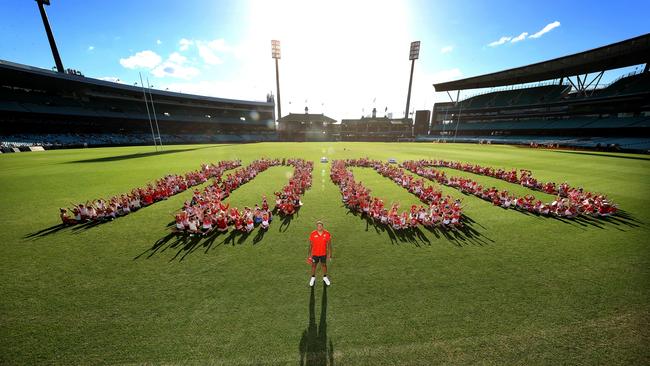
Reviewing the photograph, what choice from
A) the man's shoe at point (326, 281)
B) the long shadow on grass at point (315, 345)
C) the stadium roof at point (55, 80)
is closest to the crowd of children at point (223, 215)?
the man's shoe at point (326, 281)

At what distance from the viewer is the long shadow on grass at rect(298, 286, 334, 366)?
3.62 m

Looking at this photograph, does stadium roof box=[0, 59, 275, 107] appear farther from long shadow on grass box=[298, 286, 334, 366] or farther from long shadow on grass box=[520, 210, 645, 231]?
long shadow on grass box=[520, 210, 645, 231]

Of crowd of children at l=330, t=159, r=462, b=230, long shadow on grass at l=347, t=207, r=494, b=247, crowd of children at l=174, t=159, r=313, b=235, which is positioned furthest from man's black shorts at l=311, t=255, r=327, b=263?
crowd of children at l=330, t=159, r=462, b=230

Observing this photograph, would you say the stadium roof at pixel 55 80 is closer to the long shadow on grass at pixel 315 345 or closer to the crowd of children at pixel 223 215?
the crowd of children at pixel 223 215

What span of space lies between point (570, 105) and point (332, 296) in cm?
8062

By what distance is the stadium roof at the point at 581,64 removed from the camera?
3906cm

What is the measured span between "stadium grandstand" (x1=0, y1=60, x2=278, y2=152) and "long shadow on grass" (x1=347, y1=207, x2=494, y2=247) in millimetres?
58397

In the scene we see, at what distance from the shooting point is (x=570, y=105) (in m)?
54.1

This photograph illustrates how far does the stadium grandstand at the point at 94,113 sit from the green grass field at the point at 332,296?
179ft

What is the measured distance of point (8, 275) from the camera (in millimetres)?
5586

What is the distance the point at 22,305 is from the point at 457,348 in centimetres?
881

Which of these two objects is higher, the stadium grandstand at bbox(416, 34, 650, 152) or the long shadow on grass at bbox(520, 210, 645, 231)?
the stadium grandstand at bbox(416, 34, 650, 152)

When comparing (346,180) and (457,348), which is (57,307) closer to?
(457,348)

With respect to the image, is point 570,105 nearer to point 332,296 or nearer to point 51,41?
point 332,296
